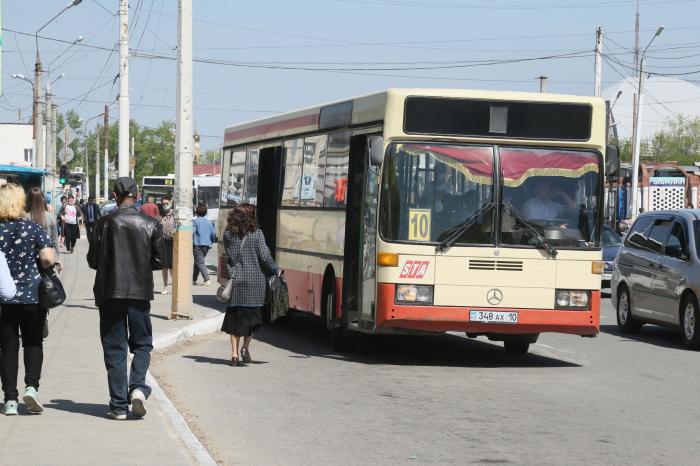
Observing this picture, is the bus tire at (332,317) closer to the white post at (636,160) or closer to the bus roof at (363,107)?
the bus roof at (363,107)

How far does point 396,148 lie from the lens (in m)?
14.8

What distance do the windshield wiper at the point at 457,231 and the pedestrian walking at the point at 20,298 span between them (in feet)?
17.9

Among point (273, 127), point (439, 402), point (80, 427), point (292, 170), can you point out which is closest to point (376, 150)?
point (439, 402)

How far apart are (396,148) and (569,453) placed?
6113 millimetres

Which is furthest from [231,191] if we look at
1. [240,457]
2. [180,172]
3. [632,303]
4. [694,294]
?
[240,457]

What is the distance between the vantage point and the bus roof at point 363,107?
14992mm

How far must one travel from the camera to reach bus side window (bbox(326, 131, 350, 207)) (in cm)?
1641

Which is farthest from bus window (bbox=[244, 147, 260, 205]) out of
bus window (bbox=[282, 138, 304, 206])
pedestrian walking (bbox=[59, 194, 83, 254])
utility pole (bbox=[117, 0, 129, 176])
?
pedestrian walking (bbox=[59, 194, 83, 254])

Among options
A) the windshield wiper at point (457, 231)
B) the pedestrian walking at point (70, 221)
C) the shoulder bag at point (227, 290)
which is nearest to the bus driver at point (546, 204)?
the windshield wiper at point (457, 231)

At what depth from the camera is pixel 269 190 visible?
67.7 feet

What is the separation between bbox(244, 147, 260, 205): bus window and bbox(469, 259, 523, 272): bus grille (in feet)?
22.9

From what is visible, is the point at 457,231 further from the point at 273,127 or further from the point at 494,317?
the point at 273,127

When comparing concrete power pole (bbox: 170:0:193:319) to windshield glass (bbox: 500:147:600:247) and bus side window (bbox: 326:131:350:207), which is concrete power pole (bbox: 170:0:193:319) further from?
windshield glass (bbox: 500:147:600:247)

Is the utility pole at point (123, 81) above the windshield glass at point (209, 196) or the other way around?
above
